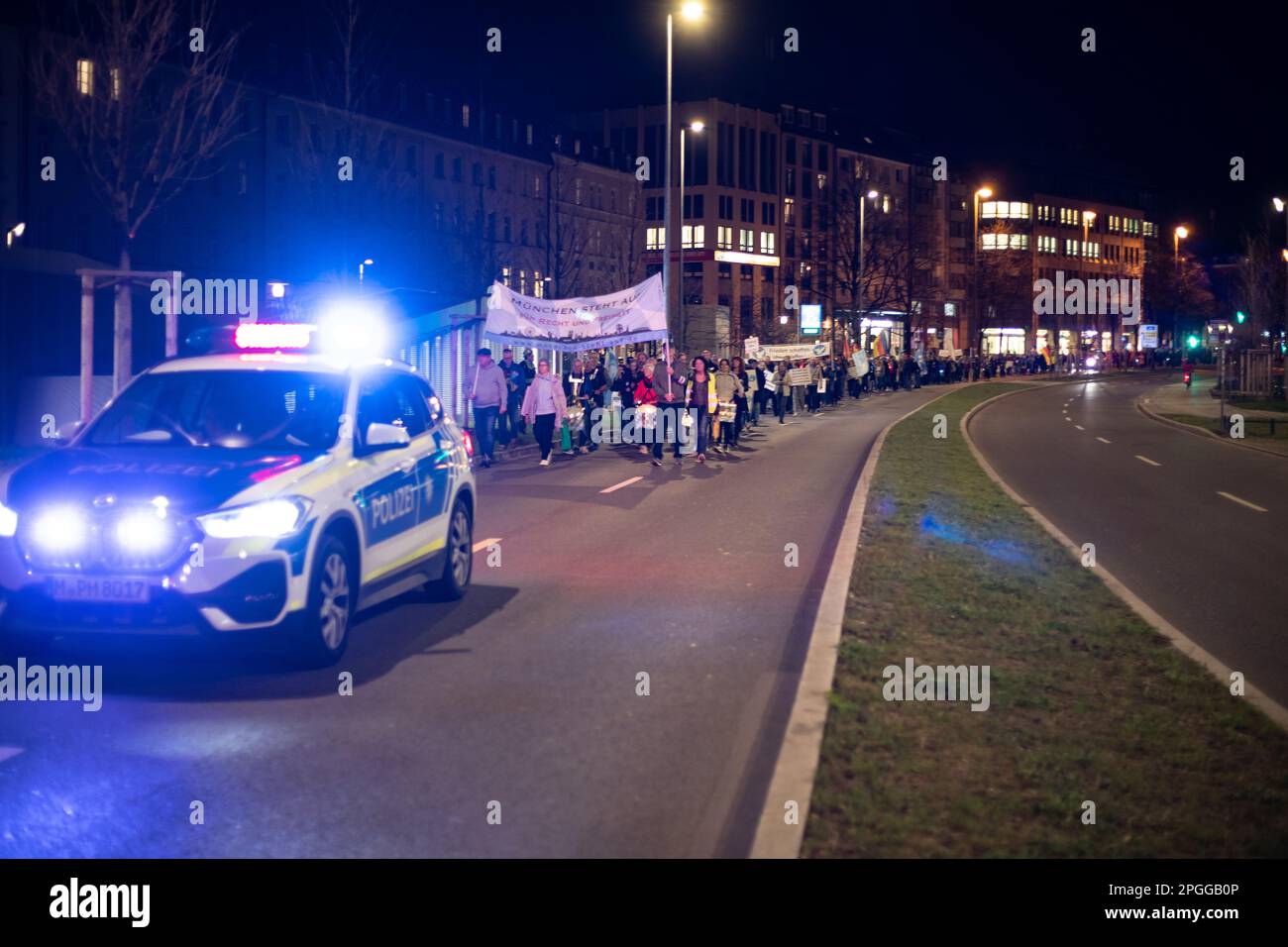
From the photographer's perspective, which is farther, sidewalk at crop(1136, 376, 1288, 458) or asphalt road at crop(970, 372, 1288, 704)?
sidewalk at crop(1136, 376, 1288, 458)

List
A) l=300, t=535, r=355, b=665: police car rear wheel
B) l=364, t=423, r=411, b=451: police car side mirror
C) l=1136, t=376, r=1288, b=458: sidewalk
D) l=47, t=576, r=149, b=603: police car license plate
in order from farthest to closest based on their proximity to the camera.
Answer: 1. l=1136, t=376, r=1288, b=458: sidewalk
2. l=364, t=423, r=411, b=451: police car side mirror
3. l=300, t=535, r=355, b=665: police car rear wheel
4. l=47, t=576, r=149, b=603: police car license plate

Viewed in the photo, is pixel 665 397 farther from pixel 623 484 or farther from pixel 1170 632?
pixel 1170 632

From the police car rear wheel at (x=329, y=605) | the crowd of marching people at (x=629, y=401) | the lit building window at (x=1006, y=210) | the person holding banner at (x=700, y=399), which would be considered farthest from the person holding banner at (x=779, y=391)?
the lit building window at (x=1006, y=210)

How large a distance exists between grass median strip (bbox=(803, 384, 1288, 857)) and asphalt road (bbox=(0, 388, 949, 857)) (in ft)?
1.38

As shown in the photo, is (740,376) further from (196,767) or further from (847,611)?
(196,767)

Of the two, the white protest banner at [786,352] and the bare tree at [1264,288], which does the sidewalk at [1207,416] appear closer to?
the white protest banner at [786,352]

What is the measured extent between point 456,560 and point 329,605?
8.44 feet

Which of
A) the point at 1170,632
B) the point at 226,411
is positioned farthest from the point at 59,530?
the point at 1170,632

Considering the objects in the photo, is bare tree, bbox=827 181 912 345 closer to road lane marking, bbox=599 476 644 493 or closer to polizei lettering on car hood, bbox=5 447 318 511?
road lane marking, bbox=599 476 644 493

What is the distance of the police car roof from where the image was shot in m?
9.66

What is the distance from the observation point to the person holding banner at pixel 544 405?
84.0 feet

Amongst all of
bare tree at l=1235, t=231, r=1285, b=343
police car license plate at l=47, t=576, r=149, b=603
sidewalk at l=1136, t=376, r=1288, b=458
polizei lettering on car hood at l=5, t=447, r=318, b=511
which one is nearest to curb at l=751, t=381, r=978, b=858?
polizei lettering on car hood at l=5, t=447, r=318, b=511
